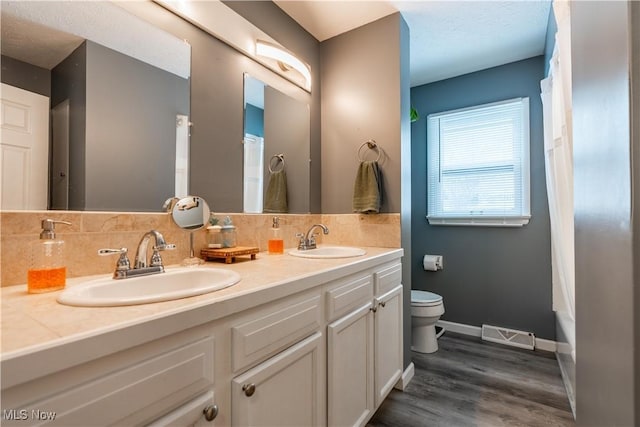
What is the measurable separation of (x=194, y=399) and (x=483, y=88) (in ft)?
10.2

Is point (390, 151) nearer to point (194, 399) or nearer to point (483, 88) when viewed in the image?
point (483, 88)

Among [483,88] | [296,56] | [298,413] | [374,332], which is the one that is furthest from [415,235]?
[298,413]

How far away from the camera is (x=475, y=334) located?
2.65 meters

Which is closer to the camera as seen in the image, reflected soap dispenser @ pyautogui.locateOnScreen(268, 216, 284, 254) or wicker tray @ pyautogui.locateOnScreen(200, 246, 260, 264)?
wicker tray @ pyautogui.locateOnScreen(200, 246, 260, 264)

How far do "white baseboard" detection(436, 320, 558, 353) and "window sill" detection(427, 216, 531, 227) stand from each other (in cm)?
94

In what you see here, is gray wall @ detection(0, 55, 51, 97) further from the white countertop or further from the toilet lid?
the toilet lid

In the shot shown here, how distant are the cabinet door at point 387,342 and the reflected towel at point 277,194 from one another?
0.83 metres

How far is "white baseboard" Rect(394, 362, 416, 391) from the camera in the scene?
1.84 m

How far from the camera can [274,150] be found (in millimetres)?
1886

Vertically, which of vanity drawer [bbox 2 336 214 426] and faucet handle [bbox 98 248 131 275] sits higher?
faucet handle [bbox 98 248 131 275]

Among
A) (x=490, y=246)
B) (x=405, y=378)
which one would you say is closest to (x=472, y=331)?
(x=490, y=246)

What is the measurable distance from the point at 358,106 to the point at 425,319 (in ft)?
5.50

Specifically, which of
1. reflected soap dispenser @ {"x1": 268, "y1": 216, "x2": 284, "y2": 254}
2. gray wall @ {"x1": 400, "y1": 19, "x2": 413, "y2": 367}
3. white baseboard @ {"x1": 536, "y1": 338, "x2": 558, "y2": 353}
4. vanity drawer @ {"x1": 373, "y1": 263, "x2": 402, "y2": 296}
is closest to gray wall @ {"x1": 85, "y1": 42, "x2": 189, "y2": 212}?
reflected soap dispenser @ {"x1": 268, "y1": 216, "x2": 284, "y2": 254}

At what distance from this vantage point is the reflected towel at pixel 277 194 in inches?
71.9
